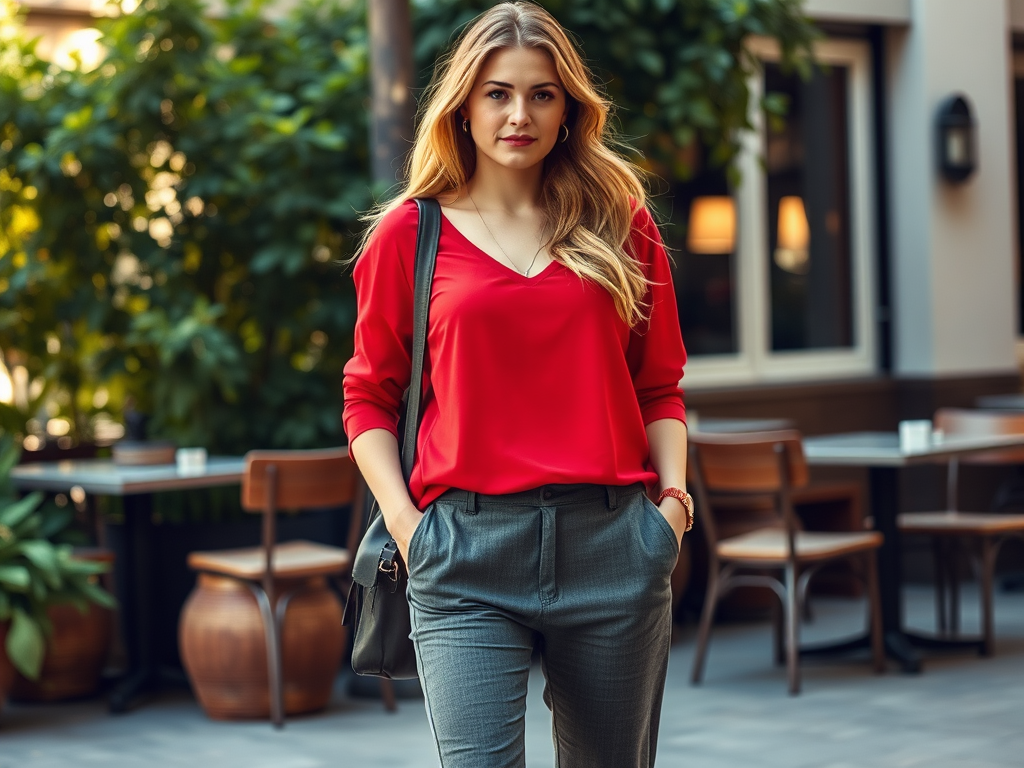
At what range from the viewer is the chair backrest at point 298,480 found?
5.25m

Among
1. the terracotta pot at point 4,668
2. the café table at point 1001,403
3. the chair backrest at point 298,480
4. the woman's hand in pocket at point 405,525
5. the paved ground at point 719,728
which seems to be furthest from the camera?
the café table at point 1001,403

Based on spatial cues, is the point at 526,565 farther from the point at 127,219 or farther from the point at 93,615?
the point at 127,219

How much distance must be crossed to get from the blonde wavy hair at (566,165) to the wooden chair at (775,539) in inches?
126

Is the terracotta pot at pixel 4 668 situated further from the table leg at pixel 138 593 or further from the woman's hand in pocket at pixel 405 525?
the woman's hand in pocket at pixel 405 525

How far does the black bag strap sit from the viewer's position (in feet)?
7.73

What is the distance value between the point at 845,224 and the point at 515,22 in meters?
7.18

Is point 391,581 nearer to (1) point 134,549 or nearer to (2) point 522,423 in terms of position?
(2) point 522,423

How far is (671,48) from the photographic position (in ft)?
21.5

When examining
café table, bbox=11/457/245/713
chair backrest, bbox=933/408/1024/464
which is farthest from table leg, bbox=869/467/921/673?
café table, bbox=11/457/245/713

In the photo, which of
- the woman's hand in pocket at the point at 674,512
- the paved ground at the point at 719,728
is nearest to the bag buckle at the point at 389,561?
the woman's hand in pocket at the point at 674,512

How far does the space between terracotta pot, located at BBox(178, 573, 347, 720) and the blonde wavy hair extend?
125 inches

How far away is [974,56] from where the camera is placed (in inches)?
355

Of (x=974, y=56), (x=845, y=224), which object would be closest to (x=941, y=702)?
(x=845, y=224)

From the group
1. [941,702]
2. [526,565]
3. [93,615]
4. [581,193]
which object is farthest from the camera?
[93,615]
